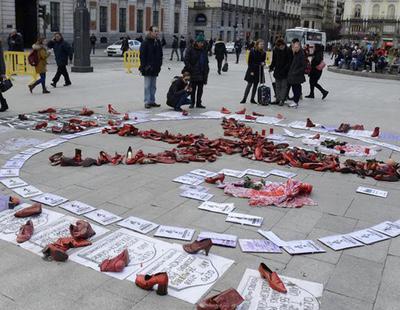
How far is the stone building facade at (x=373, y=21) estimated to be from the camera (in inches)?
3573

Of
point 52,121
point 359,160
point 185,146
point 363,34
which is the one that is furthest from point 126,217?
point 363,34

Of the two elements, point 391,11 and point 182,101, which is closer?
point 182,101

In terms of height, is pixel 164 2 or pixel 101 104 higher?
pixel 164 2

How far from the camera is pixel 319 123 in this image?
11.3 meters

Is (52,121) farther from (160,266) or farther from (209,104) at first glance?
(160,266)

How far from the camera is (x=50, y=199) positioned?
5648 millimetres

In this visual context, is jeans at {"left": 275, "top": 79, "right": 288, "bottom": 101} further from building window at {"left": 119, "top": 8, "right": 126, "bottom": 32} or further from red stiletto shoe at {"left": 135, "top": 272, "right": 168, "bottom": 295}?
building window at {"left": 119, "top": 8, "right": 126, "bottom": 32}

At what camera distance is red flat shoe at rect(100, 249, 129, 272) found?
13.3ft

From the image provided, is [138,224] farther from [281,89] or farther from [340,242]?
[281,89]

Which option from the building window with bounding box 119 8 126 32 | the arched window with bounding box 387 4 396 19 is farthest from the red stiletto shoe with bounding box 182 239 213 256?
the arched window with bounding box 387 4 396 19

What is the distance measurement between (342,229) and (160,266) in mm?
2073

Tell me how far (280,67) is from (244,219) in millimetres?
8747

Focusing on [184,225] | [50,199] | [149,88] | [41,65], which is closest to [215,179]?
[184,225]

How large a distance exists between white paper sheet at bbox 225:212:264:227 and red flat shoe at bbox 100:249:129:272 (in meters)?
1.41
